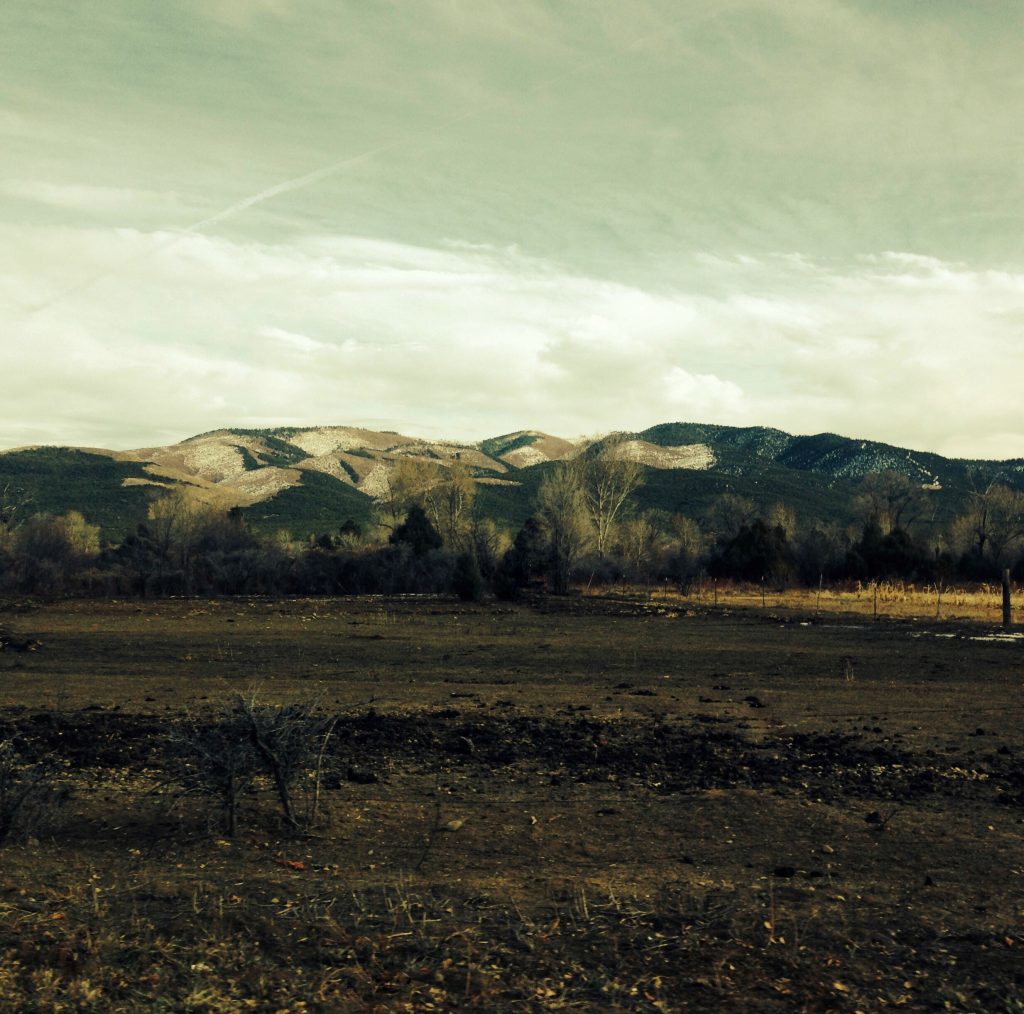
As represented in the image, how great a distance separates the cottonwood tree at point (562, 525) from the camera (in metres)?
56.3

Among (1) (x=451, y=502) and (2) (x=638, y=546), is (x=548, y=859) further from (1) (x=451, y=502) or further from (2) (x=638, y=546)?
(1) (x=451, y=502)

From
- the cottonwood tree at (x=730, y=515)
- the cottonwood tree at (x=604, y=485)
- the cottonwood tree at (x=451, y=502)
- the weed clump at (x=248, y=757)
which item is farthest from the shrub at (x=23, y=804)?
the cottonwood tree at (x=730, y=515)

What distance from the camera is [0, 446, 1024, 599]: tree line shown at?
55656 millimetres

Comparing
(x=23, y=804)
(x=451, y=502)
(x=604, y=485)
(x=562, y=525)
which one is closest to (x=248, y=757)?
(x=23, y=804)

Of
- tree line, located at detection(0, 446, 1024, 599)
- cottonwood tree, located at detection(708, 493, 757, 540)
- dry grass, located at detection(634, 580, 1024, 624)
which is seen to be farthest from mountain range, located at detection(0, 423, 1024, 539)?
dry grass, located at detection(634, 580, 1024, 624)

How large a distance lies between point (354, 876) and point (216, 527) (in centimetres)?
6620

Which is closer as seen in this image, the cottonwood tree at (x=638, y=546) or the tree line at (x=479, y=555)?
the tree line at (x=479, y=555)

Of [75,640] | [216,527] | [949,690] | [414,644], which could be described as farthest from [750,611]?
[216,527]

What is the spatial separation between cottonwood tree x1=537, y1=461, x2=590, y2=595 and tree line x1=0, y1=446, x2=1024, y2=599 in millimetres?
111

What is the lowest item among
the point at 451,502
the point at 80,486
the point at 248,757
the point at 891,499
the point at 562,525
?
the point at 248,757

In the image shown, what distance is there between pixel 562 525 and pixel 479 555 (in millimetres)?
5966

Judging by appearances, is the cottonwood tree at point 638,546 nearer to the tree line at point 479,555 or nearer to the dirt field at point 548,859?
the tree line at point 479,555

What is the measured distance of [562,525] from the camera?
57938 millimetres

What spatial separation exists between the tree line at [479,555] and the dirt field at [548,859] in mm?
33338
